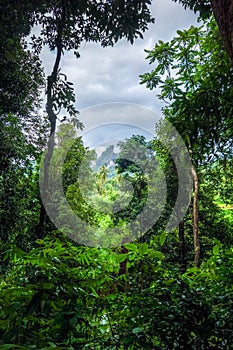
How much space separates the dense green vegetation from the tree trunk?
57 cm

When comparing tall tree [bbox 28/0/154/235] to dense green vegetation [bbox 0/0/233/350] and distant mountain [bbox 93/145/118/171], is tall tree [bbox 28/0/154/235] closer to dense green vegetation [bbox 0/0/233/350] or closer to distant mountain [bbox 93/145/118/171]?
dense green vegetation [bbox 0/0/233/350]

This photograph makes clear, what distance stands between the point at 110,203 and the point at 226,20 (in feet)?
24.7

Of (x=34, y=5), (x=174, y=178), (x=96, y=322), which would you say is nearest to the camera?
(x=96, y=322)

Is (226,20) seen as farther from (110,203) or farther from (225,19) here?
(110,203)

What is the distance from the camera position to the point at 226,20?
732 millimetres

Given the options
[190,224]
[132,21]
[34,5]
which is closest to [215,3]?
[132,21]

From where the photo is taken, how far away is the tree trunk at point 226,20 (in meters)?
0.72

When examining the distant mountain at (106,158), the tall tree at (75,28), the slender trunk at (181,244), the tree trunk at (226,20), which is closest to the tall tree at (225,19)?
the tree trunk at (226,20)

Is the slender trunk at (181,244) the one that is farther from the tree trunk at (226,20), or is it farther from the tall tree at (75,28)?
the tree trunk at (226,20)

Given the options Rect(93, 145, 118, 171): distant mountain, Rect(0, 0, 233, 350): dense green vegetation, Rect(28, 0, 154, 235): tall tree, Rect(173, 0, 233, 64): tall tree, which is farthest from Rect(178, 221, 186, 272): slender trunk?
Rect(173, 0, 233, 64): tall tree

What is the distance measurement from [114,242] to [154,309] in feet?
22.8

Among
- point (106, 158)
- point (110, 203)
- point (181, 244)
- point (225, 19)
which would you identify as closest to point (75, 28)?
point (106, 158)

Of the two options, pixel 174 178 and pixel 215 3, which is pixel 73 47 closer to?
pixel 174 178

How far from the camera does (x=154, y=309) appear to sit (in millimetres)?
861
